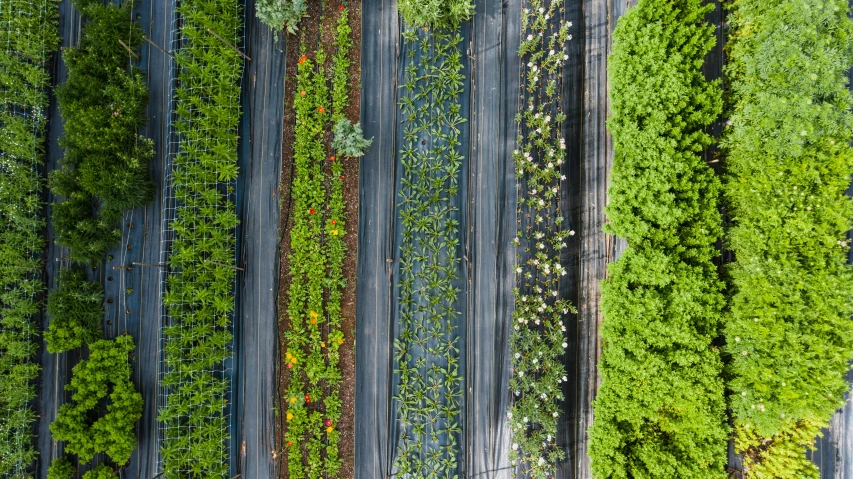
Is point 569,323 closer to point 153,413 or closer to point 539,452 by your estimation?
point 539,452

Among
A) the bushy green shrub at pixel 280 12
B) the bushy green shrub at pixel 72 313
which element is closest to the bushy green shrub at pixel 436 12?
the bushy green shrub at pixel 280 12

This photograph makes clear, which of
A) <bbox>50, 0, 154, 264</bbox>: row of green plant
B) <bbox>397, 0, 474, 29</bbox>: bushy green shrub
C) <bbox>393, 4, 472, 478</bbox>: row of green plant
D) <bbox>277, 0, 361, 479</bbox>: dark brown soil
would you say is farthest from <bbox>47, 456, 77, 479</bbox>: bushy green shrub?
<bbox>397, 0, 474, 29</bbox>: bushy green shrub

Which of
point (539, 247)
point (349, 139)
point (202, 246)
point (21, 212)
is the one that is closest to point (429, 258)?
point (539, 247)

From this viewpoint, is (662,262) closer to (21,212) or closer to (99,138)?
(99,138)

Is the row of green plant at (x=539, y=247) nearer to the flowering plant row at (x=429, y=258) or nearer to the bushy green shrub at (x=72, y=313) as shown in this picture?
the flowering plant row at (x=429, y=258)

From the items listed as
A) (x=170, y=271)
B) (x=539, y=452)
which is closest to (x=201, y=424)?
(x=170, y=271)

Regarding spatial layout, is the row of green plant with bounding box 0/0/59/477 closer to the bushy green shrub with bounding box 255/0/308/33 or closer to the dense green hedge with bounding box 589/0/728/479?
the bushy green shrub with bounding box 255/0/308/33
